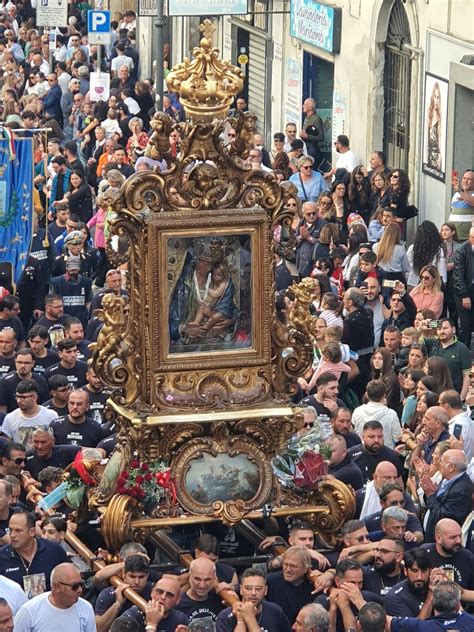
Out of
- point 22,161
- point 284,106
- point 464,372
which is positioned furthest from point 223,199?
point 284,106

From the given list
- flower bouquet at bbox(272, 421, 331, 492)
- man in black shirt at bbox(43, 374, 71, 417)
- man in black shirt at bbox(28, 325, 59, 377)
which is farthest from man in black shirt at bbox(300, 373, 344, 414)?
flower bouquet at bbox(272, 421, 331, 492)

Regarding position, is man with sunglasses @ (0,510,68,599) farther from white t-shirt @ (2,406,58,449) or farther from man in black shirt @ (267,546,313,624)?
white t-shirt @ (2,406,58,449)

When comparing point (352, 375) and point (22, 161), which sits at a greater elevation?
point (22, 161)

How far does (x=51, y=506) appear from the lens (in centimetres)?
1631

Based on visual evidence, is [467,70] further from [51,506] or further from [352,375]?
[51,506]

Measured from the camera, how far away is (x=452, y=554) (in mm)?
15750

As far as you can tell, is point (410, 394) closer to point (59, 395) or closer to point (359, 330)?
point (359, 330)

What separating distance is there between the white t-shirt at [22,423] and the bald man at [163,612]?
177 inches

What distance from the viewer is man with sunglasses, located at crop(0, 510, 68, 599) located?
1563 cm

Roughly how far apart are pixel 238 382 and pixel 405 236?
Result: 13.5m

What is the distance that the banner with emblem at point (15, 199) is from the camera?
24.6 m

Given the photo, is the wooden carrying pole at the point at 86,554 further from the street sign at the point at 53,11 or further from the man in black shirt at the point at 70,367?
the street sign at the point at 53,11

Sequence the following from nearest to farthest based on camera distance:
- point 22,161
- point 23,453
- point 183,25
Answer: point 23,453, point 22,161, point 183,25

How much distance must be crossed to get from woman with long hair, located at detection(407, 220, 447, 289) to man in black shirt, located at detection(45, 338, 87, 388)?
15.3 feet
